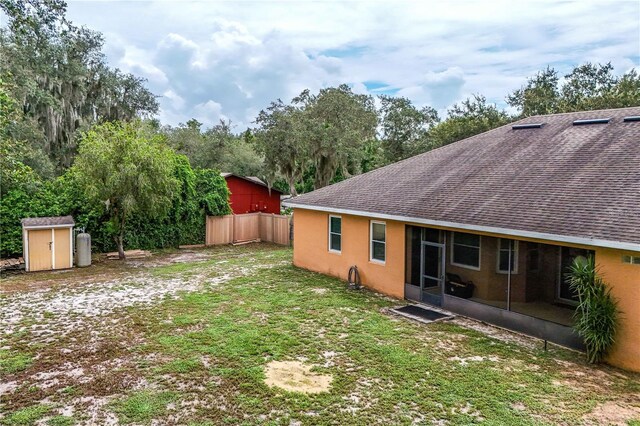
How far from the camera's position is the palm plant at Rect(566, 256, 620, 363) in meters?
7.63

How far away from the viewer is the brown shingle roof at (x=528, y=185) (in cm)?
848

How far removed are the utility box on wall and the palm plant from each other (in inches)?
605

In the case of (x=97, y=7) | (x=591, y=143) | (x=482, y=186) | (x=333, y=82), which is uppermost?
(x=333, y=82)

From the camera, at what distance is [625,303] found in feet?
Result: 25.0

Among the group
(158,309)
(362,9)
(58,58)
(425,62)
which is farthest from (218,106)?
(158,309)

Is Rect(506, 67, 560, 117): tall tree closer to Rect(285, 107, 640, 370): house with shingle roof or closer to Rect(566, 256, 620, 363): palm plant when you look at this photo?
Rect(285, 107, 640, 370): house with shingle roof

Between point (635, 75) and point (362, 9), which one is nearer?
point (362, 9)

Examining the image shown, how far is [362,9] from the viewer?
14.4 meters

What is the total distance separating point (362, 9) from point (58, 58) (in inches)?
711

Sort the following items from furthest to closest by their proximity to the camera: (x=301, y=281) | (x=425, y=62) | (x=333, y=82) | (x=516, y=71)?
1. (x=333, y=82)
2. (x=516, y=71)
3. (x=425, y=62)
4. (x=301, y=281)

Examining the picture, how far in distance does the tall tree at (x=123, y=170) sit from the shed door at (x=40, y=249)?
198 centimetres

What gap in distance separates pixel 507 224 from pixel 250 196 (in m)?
19.3

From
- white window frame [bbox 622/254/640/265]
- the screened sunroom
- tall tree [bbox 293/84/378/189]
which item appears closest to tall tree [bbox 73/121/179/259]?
the screened sunroom

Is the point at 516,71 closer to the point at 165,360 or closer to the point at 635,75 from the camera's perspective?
the point at 635,75
